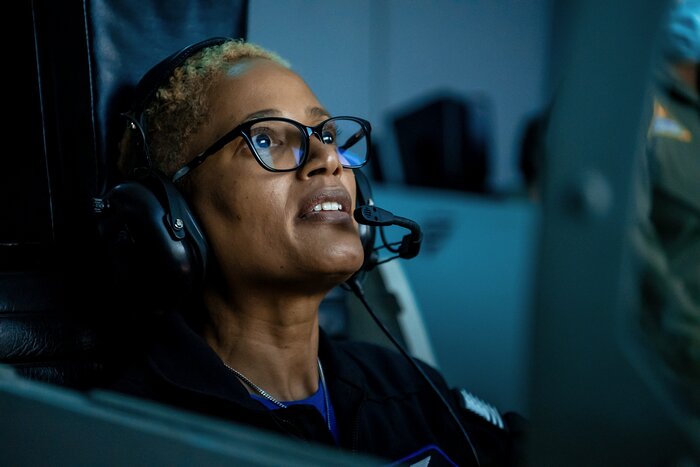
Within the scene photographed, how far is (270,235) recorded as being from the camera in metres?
0.98

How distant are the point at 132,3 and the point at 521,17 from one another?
13.9ft

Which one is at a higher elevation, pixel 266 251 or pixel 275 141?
pixel 275 141

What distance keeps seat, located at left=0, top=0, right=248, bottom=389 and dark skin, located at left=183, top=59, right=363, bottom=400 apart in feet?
0.57

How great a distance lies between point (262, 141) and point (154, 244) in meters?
0.23

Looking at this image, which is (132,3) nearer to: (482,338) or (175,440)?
(175,440)

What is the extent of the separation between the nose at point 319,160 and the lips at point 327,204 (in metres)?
0.04

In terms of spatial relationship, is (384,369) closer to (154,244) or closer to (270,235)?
(270,235)

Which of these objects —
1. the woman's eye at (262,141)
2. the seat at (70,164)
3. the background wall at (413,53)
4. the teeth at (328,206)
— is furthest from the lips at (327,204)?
the background wall at (413,53)

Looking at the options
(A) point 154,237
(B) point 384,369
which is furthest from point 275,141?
(B) point 384,369

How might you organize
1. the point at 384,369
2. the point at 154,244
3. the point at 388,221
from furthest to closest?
1. the point at 384,369
2. the point at 388,221
3. the point at 154,244

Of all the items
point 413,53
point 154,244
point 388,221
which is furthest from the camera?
point 413,53

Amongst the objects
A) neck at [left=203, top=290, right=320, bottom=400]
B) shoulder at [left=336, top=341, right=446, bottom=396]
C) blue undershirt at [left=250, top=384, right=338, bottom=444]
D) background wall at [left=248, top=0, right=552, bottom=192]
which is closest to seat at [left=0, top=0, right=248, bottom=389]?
neck at [left=203, top=290, right=320, bottom=400]

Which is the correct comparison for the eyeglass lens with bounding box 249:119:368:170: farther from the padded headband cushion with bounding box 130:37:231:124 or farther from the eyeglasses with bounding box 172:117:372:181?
the padded headband cushion with bounding box 130:37:231:124

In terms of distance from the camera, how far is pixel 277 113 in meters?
1.03
